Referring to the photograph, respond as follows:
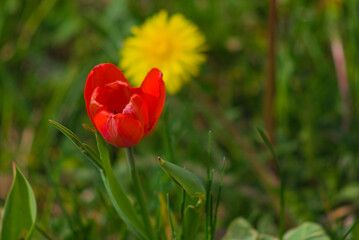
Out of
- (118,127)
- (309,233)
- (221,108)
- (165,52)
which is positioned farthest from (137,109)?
(221,108)

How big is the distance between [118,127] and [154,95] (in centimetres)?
9

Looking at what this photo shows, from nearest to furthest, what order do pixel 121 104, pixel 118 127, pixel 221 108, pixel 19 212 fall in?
pixel 118 127 → pixel 121 104 → pixel 19 212 → pixel 221 108

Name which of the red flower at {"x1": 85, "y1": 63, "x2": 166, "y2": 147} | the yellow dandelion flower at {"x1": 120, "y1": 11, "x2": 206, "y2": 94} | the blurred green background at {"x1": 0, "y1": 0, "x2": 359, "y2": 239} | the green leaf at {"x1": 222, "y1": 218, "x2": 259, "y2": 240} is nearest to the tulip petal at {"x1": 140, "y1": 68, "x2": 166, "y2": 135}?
the red flower at {"x1": 85, "y1": 63, "x2": 166, "y2": 147}

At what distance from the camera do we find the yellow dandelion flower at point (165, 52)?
4.50 feet

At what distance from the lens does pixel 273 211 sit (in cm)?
133

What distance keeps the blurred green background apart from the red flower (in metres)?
0.25

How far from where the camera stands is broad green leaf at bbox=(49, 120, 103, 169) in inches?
27.8

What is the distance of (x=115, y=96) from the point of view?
76 centimetres

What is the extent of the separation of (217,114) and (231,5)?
69 cm

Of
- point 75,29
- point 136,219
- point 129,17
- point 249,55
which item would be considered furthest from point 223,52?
point 136,219

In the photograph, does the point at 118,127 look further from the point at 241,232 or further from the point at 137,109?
the point at 241,232

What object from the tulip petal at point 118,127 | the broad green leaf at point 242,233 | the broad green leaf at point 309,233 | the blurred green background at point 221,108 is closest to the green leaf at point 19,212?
the blurred green background at point 221,108

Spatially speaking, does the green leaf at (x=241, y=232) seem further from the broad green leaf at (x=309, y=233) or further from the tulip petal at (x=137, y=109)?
the tulip petal at (x=137, y=109)

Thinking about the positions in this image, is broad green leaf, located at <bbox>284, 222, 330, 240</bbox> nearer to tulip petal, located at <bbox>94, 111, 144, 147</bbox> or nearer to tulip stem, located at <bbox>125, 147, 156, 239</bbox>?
tulip stem, located at <bbox>125, 147, 156, 239</bbox>
